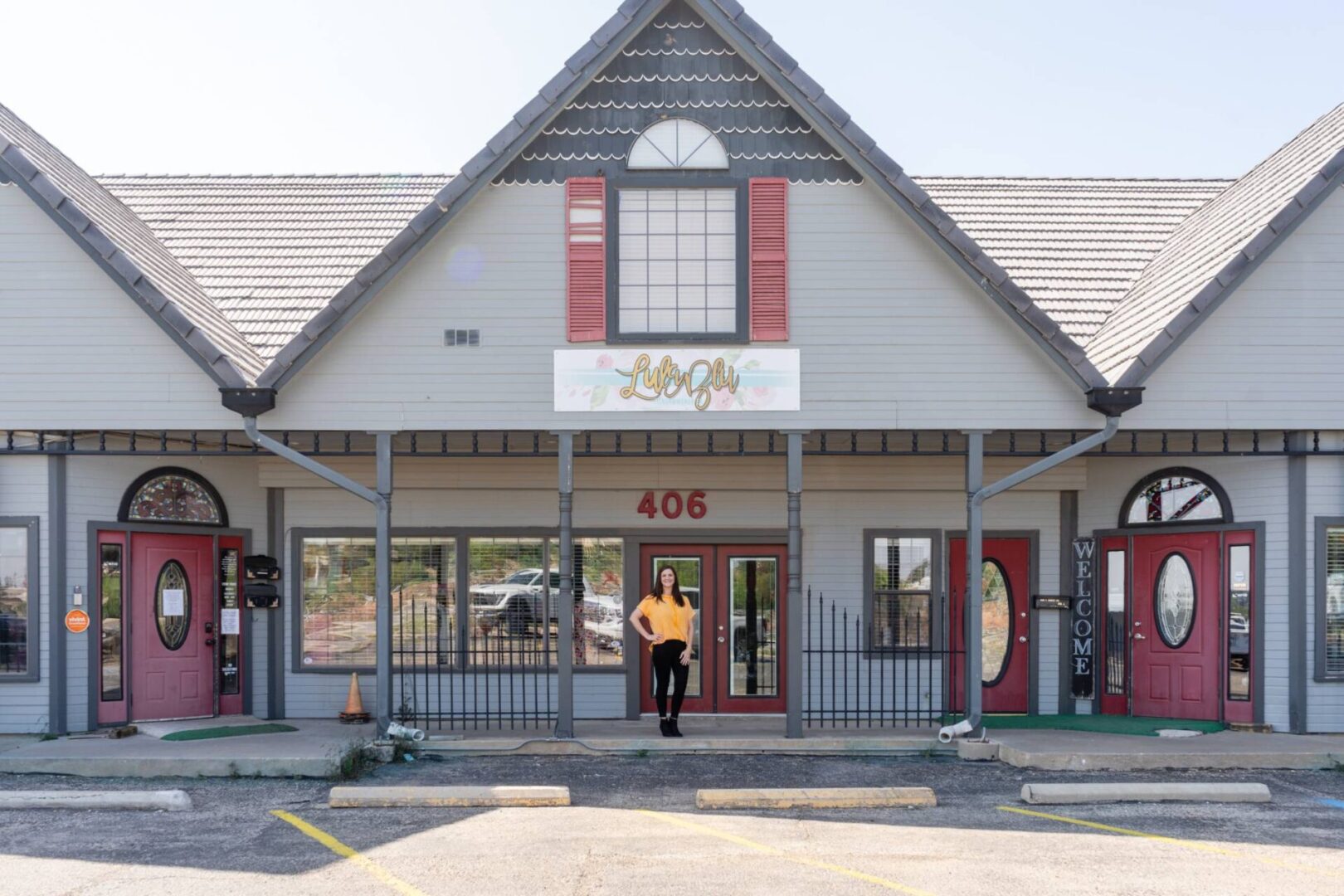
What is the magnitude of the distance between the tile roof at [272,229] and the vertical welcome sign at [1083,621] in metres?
8.81

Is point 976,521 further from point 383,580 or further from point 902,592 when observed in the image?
point 383,580

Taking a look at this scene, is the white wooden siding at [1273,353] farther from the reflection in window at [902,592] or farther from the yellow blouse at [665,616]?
the yellow blouse at [665,616]

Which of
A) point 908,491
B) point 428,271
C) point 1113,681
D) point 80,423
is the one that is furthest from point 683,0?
point 1113,681

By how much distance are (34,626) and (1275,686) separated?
1273 centimetres

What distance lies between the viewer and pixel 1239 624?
13.9 metres

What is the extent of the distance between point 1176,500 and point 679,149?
6.71 metres

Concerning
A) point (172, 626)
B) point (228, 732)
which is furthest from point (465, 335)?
point (172, 626)

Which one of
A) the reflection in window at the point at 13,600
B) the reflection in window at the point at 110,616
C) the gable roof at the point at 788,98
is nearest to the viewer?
the gable roof at the point at 788,98

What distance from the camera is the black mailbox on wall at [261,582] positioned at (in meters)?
15.2

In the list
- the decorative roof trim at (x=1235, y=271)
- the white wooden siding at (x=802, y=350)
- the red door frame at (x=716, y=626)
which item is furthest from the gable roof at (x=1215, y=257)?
the red door frame at (x=716, y=626)

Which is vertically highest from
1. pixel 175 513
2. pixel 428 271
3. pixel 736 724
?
pixel 428 271

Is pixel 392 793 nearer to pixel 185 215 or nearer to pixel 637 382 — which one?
pixel 637 382

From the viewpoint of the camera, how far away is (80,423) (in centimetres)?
1323

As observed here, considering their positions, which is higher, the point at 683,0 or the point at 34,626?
the point at 683,0
